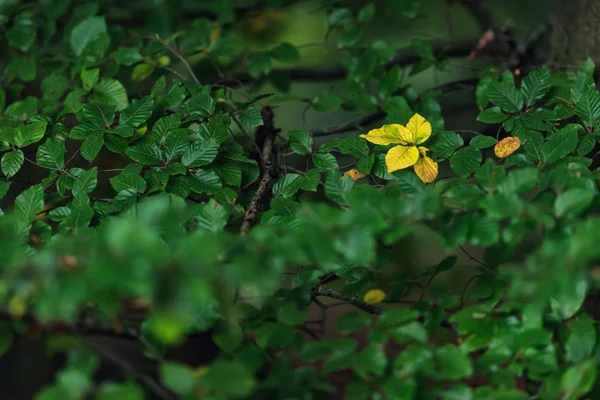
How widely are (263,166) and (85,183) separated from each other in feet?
1.09

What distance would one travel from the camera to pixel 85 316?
2.72 ft

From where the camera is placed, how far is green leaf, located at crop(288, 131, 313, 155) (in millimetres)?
1273

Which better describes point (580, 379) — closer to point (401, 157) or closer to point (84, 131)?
point (401, 157)

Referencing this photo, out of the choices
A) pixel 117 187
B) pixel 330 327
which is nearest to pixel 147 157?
pixel 117 187

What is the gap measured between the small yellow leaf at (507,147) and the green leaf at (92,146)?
71cm

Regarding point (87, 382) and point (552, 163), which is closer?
point (87, 382)

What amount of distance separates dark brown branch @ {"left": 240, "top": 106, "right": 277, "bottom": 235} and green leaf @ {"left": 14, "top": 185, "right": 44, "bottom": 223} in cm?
33

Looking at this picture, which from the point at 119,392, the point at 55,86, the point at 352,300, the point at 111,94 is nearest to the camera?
the point at 119,392

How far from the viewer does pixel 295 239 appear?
2.48 feet

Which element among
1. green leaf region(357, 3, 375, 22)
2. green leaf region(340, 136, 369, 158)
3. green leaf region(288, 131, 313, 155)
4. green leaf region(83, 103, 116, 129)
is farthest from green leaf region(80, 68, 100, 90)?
green leaf region(357, 3, 375, 22)

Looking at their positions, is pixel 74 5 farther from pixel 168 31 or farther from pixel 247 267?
pixel 247 267

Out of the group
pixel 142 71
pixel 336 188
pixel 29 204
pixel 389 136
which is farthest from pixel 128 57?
pixel 336 188

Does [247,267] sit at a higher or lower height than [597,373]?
higher

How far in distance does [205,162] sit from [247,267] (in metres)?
0.48
